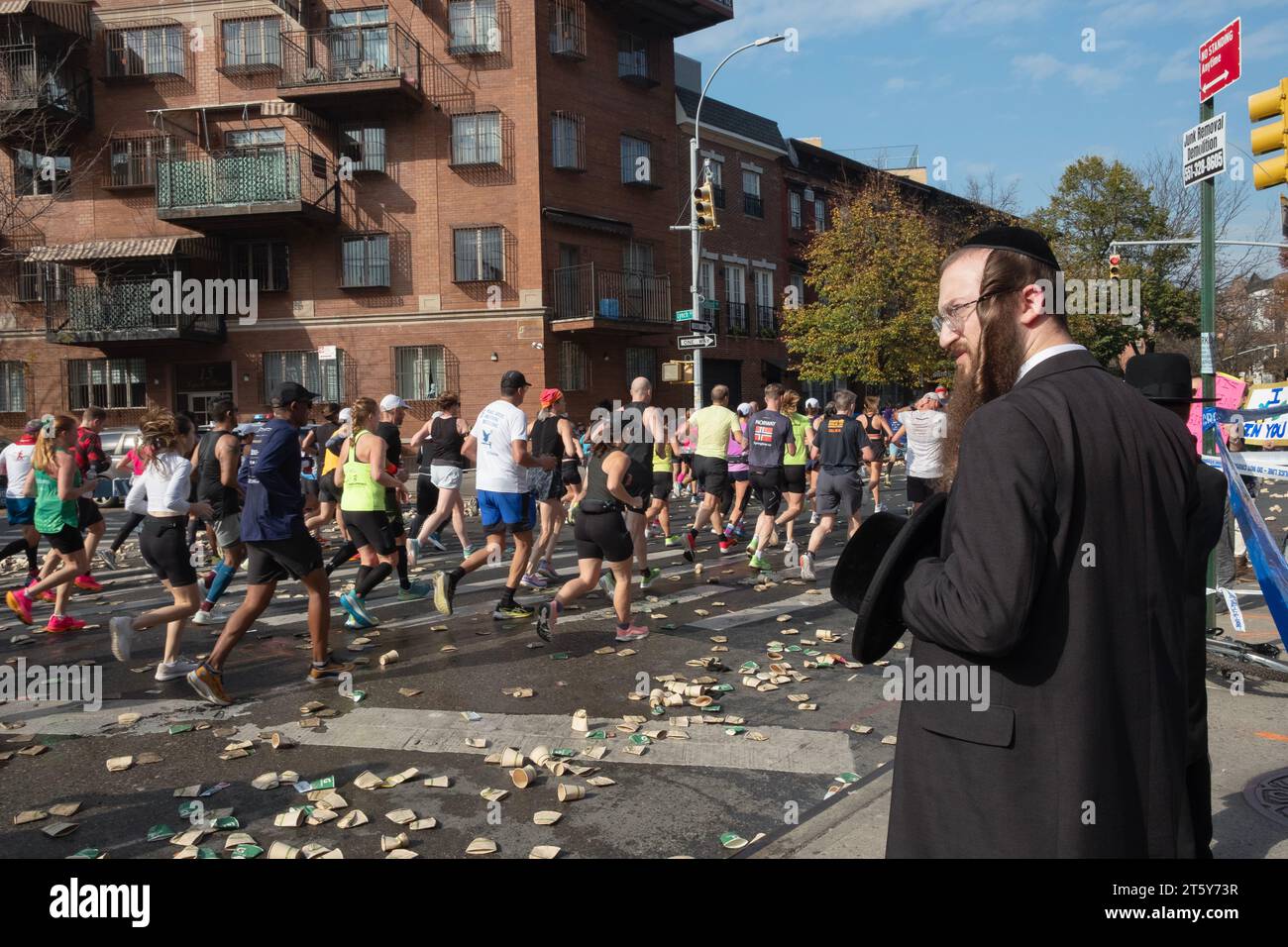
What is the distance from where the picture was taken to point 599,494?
7.50m

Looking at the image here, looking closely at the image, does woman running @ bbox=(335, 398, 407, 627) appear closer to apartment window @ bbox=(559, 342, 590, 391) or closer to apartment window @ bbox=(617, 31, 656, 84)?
apartment window @ bbox=(559, 342, 590, 391)

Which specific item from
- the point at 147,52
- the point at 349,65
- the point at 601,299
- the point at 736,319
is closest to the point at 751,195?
the point at 736,319

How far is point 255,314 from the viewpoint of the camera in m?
28.1

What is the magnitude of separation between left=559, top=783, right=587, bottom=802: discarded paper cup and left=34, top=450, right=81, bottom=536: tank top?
19.8 feet

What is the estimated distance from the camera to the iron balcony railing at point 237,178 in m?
26.8

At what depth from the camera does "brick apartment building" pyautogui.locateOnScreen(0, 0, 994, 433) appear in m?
26.9

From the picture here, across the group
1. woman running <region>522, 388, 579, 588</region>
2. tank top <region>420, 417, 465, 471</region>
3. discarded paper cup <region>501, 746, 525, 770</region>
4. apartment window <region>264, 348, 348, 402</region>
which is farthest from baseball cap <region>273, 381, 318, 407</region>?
apartment window <region>264, 348, 348, 402</region>

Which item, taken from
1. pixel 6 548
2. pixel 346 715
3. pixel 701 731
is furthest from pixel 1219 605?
pixel 6 548

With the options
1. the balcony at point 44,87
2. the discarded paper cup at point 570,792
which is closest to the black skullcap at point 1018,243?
the discarded paper cup at point 570,792

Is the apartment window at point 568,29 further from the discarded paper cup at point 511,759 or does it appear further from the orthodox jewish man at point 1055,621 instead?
the orthodox jewish man at point 1055,621

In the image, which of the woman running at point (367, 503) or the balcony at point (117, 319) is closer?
the woman running at point (367, 503)

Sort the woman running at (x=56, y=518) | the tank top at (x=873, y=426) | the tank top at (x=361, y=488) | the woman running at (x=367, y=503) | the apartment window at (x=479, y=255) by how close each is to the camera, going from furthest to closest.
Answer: the apartment window at (x=479, y=255) → the tank top at (x=873, y=426) → the tank top at (x=361, y=488) → the woman running at (x=367, y=503) → the woman running at (x=56, y=518)

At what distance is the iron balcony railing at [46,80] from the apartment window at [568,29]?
14.0m

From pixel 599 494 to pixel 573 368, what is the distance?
20.9 metres
